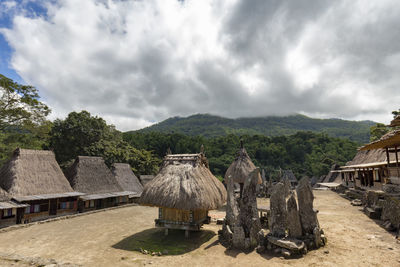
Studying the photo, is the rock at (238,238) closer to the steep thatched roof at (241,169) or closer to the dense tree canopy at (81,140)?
the steep thatched roof at (241,169)

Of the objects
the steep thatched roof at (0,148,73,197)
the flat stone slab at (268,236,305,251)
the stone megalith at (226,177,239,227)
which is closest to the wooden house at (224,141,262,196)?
the stone megalith at (226,177,239,227)

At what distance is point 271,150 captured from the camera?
6122 cm

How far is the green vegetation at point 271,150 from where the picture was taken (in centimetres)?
5259

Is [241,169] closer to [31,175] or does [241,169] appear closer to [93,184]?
[93,184]

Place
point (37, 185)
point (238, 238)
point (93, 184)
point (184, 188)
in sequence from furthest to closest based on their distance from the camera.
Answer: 1. point (93, 184)
2. point (37, 185)
3. point (184, 188)
4. point (238, 238)

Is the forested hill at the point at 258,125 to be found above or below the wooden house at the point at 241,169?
above

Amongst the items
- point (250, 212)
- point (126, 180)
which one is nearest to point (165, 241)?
point (250, 212)

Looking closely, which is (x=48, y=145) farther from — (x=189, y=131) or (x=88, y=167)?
(x=189, y=131)

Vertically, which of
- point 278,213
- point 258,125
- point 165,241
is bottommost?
point 165,241

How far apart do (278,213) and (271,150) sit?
53.8 metres

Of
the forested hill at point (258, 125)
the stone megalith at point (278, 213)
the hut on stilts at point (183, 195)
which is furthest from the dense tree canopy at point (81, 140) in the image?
the forested hill at point (258, 125)

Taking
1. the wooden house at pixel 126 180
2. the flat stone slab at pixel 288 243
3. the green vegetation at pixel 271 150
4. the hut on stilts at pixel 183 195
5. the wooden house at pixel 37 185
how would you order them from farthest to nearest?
the green vegetation at pixel 271 150 → the wooden house at pixel 126 180 → the wooden house at pixel 37 185 → the hut on stilts at pixel 183 195 → the flat stone slab at pixel 288 243

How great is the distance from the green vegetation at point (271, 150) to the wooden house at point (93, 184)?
2637 cm

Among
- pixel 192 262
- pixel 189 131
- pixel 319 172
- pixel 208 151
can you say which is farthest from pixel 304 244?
pixel 189 131
